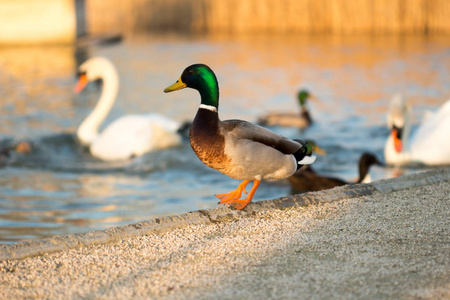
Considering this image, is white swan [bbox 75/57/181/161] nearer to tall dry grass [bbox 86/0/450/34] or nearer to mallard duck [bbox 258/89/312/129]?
mallard duck [bbox 258/89/312/129]

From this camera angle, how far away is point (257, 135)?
3.88 metres

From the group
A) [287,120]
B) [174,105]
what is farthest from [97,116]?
[174,105]

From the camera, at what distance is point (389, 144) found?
868cm

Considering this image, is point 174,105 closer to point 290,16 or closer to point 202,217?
point 202,217

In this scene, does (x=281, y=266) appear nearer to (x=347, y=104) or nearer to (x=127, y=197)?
(x=127, y=197)

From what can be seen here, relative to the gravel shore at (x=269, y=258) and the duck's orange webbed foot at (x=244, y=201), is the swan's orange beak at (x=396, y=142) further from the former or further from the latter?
the duck's orange webbed foot at (x=244, y=201)

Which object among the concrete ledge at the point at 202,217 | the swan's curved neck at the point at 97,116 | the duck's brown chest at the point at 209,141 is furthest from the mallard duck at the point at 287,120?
the duck's brown chest at the point at 209,141

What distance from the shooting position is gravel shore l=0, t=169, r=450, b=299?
3020mm

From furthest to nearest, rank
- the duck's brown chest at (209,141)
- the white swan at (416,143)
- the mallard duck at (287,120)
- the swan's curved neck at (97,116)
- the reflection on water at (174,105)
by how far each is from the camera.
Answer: the mallard duck at (287,120), the swan's curved neck at (97,116), the white swan at (416,143), the reflection on water at (174,105), the duck's brown chest at (209,141)

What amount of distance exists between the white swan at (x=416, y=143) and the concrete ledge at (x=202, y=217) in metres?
3.87

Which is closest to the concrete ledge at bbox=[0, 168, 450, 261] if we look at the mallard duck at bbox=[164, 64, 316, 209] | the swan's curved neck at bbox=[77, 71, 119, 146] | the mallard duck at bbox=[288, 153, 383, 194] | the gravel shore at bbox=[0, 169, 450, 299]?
the gravel shore at bbox=[0, 169, 450, 299]

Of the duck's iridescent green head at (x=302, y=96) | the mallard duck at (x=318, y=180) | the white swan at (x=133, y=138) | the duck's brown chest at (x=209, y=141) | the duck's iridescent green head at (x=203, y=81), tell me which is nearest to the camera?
the duck's brown chest at (x=209, y=141)

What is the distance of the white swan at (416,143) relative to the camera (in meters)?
8.54

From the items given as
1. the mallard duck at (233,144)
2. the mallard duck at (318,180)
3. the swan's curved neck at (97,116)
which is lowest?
the swan's curved neck at (97,116)
